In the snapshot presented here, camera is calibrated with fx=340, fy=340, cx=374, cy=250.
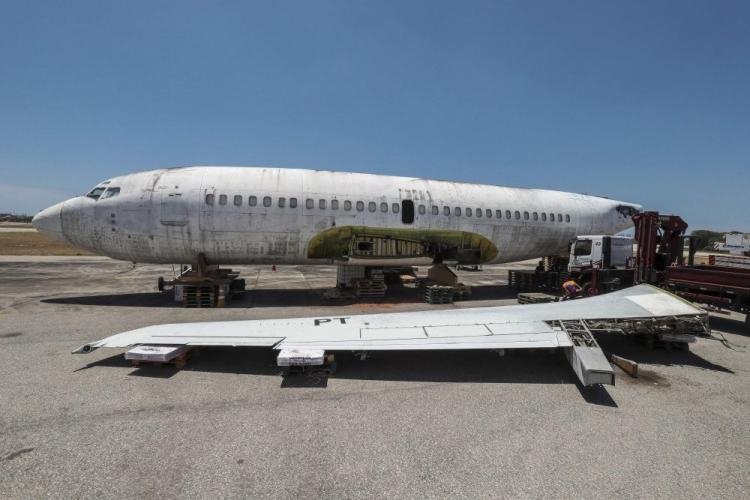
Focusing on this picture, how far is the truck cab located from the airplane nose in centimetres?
2119

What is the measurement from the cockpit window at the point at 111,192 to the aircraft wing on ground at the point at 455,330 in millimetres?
8248

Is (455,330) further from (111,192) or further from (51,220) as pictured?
(51,220)

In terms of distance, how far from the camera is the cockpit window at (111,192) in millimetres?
13048

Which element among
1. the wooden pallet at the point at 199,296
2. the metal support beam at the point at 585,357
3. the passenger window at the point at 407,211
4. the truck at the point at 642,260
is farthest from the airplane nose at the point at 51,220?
the truck at the point at 642,260

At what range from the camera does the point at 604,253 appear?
1439 centimetres

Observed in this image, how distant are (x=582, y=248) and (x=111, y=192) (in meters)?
19.8

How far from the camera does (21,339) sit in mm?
8492

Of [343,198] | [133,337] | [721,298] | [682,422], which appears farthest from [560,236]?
[133,337]

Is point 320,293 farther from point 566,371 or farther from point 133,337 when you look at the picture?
point 566,371

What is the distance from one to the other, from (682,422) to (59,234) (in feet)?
63.3

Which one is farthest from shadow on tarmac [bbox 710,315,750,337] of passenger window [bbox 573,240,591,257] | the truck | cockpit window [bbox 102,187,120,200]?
cockpit window [bbox 102,187,120,200]

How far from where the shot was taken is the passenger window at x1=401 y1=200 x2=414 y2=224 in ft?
49.0

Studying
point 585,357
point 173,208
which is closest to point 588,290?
point 585,357

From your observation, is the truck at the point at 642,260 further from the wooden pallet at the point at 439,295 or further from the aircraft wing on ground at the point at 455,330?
the wooden pallet at the point at 439,295
